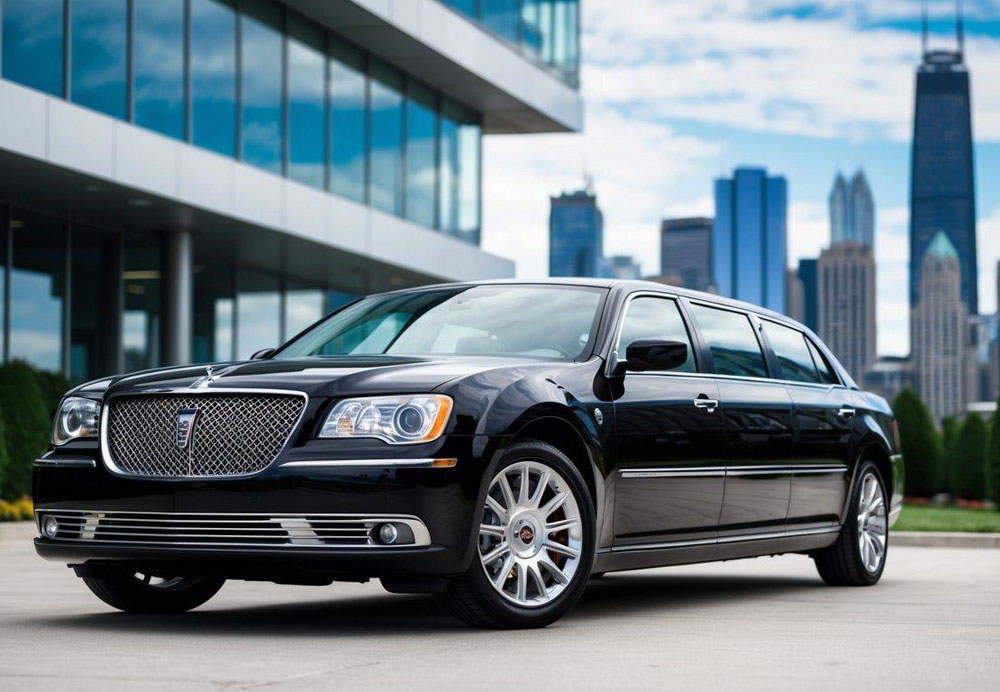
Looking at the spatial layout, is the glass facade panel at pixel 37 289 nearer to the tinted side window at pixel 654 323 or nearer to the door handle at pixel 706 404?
the tinted side window at pixel 654 323

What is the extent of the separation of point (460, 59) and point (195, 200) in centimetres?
882

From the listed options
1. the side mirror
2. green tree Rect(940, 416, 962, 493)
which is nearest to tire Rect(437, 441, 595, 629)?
the side mirror

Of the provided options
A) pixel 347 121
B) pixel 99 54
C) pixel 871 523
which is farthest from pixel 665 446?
pixel 347 121

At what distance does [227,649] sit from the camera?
6.16 meters

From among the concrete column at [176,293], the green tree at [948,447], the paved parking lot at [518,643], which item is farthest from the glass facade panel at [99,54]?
the green tree at [948,447]

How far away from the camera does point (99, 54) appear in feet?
72.9

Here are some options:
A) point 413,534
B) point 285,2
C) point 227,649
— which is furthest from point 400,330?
point 285,2

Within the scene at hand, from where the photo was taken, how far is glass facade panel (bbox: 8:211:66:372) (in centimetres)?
2325

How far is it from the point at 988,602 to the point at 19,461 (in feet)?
41.3

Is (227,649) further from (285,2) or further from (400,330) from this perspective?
(285,2)

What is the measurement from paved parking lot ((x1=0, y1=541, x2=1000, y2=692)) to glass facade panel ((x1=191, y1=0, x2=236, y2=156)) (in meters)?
15.6

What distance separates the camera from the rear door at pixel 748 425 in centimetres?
855

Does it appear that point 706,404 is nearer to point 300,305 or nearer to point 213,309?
point 213,309

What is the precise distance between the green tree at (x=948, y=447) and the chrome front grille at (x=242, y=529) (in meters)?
32.6
